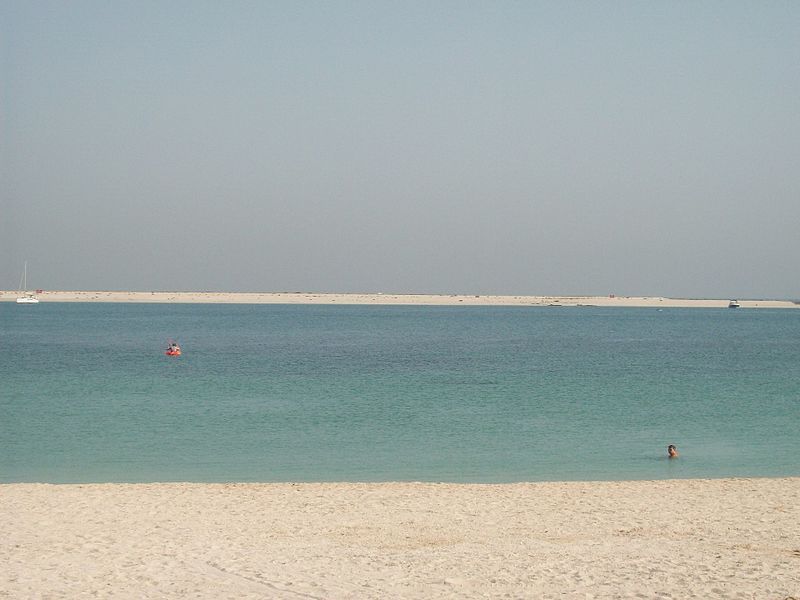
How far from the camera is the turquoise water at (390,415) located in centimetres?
2053

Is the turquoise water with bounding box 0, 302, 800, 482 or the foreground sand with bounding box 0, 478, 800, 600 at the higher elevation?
the turquoise water with bounding box 0, 302, 800, 482

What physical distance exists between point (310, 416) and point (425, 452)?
6775 mm

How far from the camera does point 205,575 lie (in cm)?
1090

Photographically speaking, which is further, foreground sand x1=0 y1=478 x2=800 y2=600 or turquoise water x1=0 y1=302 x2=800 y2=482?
turquoise water x1=0 y1=302 x2=800 y2=482

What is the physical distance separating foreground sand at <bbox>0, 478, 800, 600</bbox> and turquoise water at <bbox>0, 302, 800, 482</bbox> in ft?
9.36

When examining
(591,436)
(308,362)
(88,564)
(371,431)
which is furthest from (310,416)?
(308,362)

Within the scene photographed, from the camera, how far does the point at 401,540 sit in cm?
1301

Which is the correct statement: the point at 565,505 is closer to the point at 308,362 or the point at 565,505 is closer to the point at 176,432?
the point at 176,432

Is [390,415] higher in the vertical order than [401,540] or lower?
higher

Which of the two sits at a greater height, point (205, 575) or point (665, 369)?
point (665, 369)

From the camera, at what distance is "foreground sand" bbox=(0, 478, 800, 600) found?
10.4 metres

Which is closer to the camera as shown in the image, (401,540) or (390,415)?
(401,540)

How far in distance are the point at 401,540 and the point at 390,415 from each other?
15.4 metres

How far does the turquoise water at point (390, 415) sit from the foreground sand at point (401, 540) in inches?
112
